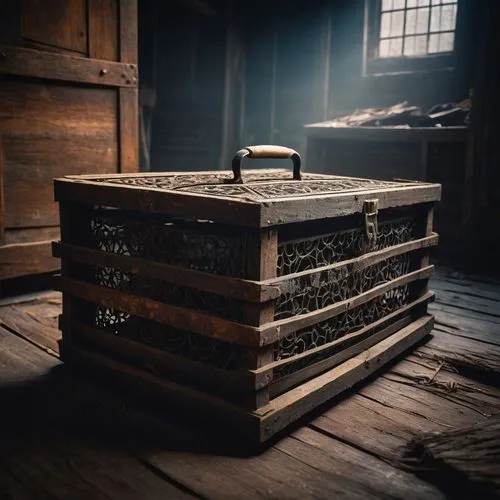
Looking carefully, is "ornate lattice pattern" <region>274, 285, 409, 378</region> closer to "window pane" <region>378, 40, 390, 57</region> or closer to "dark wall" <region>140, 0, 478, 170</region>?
"dark wall" <region>140, 0, 478, 170</region>

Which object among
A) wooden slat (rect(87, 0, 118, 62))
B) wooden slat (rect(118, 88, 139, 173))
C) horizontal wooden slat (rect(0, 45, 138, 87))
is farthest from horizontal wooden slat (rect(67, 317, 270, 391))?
wooden slat (rect(87, 0, 118, 62))

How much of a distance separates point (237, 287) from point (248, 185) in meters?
0.57

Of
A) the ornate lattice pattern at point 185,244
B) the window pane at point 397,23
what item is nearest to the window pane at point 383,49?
the window pane at point 397,23

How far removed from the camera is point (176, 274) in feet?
6.45

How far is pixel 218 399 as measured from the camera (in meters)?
1.91

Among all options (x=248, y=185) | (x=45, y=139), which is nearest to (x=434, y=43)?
(x=45, y=139)

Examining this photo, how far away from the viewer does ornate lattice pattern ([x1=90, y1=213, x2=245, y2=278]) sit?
6.34 ft

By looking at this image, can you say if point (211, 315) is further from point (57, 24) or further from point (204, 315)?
point (57, 24)

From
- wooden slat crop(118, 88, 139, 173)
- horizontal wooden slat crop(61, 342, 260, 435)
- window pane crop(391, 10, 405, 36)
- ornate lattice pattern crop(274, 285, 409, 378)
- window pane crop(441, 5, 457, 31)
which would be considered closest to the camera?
horizontal wooden slat crop(61, 342, 260, 435)

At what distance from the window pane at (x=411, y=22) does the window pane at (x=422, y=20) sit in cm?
4

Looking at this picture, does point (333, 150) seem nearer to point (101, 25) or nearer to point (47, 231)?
point (101, 25)

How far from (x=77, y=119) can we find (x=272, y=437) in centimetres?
255

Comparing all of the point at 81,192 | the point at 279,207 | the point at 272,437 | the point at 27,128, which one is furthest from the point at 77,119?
the point at 272,437

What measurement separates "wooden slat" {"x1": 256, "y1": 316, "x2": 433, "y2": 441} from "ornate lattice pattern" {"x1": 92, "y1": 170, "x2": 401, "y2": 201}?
2.21 feet
